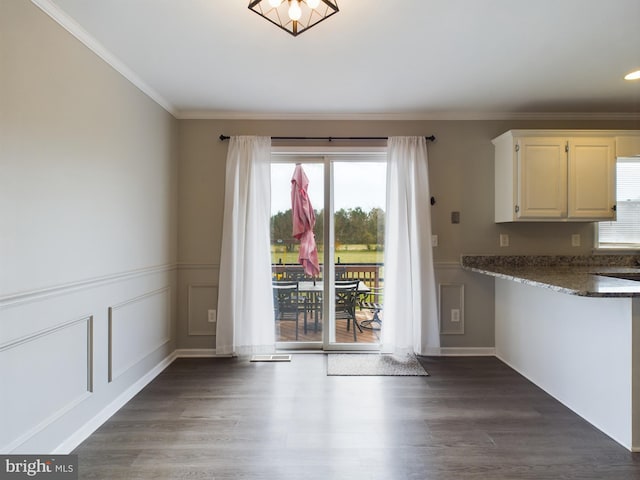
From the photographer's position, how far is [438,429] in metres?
2.06

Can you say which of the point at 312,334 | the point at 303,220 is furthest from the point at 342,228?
the point at 312,334

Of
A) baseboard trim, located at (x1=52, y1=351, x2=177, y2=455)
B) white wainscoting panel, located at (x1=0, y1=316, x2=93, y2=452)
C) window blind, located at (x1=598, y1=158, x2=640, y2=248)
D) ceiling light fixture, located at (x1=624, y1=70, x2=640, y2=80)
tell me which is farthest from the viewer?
window blind, located at (x1=598, y1=158, x2=640, y2=248)

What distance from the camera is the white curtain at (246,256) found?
10.5 ft

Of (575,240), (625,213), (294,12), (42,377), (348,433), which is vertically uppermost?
(294,12)

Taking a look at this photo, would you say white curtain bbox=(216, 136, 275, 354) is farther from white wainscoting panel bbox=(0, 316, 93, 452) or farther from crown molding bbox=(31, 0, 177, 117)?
white wainscoting panel bbox=(0, 316, 93, 452)

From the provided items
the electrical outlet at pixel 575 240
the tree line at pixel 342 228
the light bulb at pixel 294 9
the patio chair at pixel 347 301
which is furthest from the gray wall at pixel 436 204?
the light bulb at pixel 294 9

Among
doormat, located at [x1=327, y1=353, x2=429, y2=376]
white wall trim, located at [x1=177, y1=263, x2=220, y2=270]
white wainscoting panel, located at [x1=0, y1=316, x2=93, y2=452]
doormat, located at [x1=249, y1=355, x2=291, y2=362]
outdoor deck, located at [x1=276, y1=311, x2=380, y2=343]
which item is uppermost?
white wall trim, located at [x1=177, y1=263, x2=220, y2=270]

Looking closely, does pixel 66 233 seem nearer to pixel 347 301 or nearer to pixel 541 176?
pixel 347 301

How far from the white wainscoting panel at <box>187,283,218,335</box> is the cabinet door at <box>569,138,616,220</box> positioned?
351cm

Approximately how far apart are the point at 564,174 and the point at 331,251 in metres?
2.25

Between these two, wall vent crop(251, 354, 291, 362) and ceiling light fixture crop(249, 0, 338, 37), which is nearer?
ceiling light fixture crop(249, 0, 338, 37)

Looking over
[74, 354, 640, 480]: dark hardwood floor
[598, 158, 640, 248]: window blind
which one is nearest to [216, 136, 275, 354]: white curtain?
[74, 354, 640, 480]: dark hardwood floor

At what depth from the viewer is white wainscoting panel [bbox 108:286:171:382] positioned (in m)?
2.28

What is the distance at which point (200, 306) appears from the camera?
3332 millimetres
